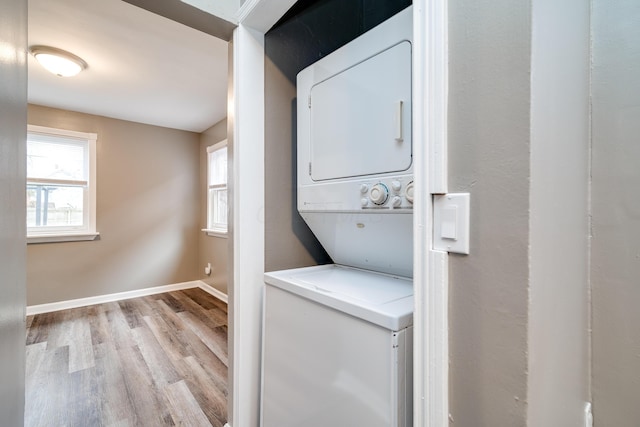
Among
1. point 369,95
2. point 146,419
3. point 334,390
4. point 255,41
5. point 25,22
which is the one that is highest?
point 255,41

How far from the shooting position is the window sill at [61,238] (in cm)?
316

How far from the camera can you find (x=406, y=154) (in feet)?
2.93

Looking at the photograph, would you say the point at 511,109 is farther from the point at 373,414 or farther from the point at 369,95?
the point at 373,414

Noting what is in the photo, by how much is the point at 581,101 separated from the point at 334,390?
1021 millimetres

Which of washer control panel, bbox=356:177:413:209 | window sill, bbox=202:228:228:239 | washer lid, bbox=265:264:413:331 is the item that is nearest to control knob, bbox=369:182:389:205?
washer control panel, bbox=356:177:413:209

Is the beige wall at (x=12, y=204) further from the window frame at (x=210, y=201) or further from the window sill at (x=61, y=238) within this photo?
the window sill at (x=61, y=238)

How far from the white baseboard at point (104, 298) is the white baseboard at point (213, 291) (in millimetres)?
31

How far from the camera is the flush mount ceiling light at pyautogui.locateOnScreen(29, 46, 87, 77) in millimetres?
2088

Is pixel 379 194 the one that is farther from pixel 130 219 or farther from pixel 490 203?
pixel 130 219

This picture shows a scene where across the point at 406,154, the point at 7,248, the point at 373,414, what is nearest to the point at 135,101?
the point at 7,248

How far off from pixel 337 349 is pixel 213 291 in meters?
3.48

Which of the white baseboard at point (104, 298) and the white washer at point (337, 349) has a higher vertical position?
the white washer at point (337, 349)

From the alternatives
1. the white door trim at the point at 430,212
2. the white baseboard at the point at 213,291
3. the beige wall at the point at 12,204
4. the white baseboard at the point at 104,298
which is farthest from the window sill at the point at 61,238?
the white door trim at the point at 430,212

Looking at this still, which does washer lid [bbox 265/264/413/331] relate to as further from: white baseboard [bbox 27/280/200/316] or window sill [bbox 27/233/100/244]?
window sill [bbox 27/233/100/244]
